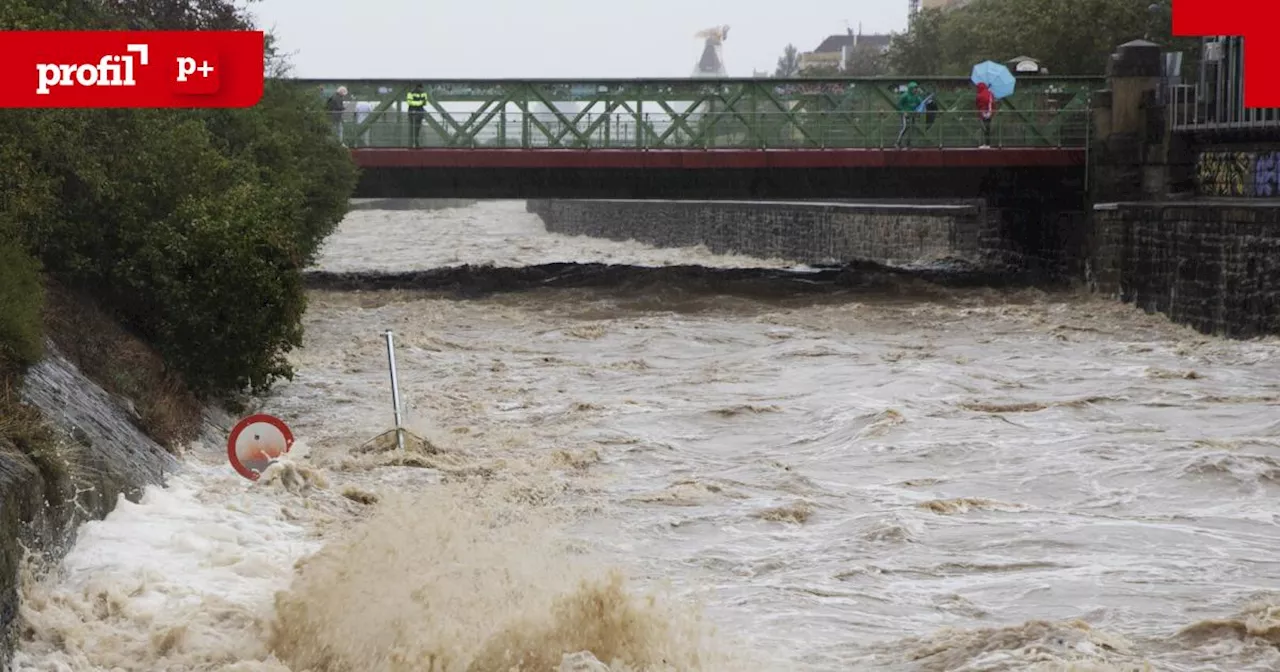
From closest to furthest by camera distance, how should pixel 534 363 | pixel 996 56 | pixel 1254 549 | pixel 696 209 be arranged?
pixel 1254 549 < pixel 534 363 < pixel 996 56 < pixel 696 209

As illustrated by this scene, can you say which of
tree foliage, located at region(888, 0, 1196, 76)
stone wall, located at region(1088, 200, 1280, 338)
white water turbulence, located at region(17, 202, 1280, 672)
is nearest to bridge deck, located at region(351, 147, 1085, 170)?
stone wall, located at region(1088, 200, 1280, 338)

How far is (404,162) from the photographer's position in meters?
40.7

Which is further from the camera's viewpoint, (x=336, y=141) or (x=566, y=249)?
(x=566, y=249)

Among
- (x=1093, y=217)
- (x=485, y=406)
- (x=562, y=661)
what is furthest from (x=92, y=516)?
(x=1093, y=217)

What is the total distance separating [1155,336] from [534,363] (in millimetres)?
10202

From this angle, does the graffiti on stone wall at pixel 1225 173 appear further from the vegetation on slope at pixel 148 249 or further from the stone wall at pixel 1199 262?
the vegetation on slope at pixel 148 249

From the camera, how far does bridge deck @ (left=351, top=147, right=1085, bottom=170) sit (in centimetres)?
4012

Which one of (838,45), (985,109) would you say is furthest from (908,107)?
(838,45)

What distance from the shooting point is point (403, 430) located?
1827 centimetres

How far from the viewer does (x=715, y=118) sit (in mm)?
40625

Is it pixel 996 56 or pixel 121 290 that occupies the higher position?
pixel 996 56

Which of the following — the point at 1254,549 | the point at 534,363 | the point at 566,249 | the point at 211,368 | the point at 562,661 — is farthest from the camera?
the point at 566,249

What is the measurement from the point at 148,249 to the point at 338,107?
21.3 meters

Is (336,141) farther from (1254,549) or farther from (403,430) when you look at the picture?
(1254,549)
